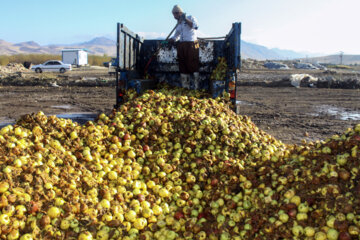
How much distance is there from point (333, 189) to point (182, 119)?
306cm

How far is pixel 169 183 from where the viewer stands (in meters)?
4.63

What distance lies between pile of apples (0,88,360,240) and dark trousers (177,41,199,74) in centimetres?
356

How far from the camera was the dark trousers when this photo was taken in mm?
9062

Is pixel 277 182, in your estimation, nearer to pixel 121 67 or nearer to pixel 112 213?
pixel 112 213

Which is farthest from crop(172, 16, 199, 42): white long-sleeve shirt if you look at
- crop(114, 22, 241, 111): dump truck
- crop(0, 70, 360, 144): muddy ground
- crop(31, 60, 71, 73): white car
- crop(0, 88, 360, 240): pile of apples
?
crop(31, 60, 71, 73): white car

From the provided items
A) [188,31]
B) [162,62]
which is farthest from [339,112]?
[162,62]

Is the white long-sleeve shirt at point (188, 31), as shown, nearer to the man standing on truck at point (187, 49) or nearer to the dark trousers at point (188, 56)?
the man standing on truck at point (187, 49)

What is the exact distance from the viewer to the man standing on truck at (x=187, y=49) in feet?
29.8

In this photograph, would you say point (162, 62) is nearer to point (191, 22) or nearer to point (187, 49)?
point (187, 49)

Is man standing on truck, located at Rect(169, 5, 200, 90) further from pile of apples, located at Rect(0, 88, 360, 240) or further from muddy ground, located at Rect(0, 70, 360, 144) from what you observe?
pile of apples, located at Rect(0, 88, 360, 240)

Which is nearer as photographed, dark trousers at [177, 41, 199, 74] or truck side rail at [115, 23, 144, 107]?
truck side rail at [115, 23, 144, 107]

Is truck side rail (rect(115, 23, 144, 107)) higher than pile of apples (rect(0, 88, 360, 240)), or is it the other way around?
truck side rail (rect(115, 23, 144, 107))

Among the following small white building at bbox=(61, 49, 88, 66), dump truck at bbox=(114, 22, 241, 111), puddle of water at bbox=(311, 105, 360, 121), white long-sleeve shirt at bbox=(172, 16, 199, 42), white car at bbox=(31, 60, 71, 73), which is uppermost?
small white building at bbox=(61, 49, 88, 66)

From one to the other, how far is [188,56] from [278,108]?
6282mm
